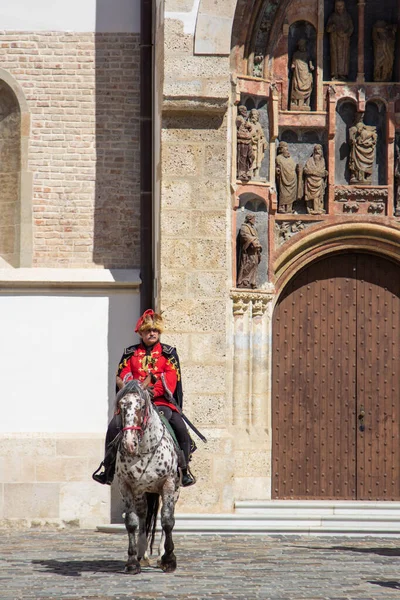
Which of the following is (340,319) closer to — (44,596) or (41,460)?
(41,460)

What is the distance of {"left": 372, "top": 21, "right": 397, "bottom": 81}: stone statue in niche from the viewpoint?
1559 cm

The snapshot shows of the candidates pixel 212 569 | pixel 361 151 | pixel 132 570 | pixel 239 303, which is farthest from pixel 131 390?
pixel 361 151

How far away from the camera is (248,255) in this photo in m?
15.1

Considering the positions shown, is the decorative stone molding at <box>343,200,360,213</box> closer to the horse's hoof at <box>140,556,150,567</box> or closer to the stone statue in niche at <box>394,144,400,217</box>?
the stone statue in niche at <box>394,144,400,217</box>

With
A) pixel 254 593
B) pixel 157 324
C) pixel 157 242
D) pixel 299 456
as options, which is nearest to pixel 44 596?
pixel 254 593

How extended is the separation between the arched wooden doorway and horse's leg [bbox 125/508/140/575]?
17.6ft

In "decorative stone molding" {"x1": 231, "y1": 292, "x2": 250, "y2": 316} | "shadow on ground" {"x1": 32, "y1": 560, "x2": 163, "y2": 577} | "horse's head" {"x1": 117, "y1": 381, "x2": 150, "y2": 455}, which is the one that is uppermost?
"decorative stone molding" {"x1": 231, "y1": 292, "x2": 250, "y2": 316}

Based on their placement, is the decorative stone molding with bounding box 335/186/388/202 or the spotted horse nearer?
the spotted horse

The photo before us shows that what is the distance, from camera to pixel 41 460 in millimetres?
14242

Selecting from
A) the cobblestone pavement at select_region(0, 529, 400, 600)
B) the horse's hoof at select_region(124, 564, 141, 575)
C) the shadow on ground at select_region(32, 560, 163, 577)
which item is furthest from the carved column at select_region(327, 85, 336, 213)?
the horse's hoof at select_region(124, 564, 141, 575)

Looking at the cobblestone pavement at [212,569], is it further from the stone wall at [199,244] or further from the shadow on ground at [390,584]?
the stone wall at [199,244]

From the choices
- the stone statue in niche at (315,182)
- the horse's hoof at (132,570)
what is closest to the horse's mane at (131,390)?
the horse's hoof at (132,570)

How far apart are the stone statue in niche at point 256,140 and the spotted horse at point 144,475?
5.38 meters

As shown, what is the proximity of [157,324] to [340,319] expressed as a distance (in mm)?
5212
